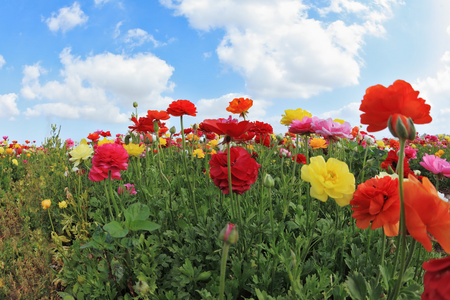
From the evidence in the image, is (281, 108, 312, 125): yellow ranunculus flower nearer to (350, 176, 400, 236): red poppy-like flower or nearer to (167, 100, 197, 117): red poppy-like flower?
(167, 100, 197, 117): red poppy-like flower

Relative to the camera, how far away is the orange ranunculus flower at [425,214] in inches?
27.0

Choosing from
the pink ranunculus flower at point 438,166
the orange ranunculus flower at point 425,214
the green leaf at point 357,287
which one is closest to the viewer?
the orange ranunculus flower at point 425,214

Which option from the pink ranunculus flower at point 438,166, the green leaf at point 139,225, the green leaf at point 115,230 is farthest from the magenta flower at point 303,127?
the green leaf at point 115,230

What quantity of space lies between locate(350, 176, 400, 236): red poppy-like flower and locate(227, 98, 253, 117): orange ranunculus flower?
159 centimetres

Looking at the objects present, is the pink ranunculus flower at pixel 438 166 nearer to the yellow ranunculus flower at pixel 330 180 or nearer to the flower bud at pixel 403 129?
the yellow ranunculus flower at pixel 330 180

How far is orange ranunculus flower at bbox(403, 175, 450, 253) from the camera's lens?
69 centimetres

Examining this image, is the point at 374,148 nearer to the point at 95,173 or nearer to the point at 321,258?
the point at 321,258

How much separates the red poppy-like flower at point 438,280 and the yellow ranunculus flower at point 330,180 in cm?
61

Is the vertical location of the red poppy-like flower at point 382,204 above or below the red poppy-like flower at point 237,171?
below

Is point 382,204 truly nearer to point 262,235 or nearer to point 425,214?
point 425,214

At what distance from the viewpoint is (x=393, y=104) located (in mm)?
828

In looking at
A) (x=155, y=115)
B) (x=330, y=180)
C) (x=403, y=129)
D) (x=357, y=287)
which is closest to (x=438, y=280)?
(x=403, y=129)

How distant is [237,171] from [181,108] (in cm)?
70

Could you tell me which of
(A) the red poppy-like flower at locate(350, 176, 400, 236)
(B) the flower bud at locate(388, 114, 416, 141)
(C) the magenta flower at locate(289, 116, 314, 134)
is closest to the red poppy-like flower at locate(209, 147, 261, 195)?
(C) the magenta flower at locate(289, 116, 314, 134)
